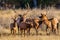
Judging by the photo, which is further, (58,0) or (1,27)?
(58,0)

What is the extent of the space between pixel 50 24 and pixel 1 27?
13.0 ft

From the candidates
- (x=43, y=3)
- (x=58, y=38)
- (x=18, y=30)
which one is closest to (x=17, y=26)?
(x=18, y=30)

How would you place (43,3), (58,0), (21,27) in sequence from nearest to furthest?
(21,27) < (43,3) < (58,0)

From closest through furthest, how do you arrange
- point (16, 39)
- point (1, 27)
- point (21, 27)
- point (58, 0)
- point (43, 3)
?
point (16, 39) < point (21, 27) < point (1, 27) < point (43, 3) < point (58, 0)

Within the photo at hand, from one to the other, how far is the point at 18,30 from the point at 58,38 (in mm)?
3014

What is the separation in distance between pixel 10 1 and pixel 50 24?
998 inches

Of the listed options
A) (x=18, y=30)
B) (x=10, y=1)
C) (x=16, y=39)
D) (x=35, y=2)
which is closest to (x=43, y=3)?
(x=35, y=2)

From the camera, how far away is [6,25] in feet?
74.4

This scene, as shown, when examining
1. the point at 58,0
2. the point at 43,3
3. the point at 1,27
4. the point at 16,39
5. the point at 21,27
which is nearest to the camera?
the point at 16,39

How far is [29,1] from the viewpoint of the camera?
137 feet

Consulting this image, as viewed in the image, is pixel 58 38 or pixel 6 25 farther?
pixel 6 25

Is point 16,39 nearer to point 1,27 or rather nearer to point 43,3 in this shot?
point 1,27

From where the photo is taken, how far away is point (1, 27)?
71.1 feet

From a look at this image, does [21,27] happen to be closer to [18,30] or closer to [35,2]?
[18,30]
